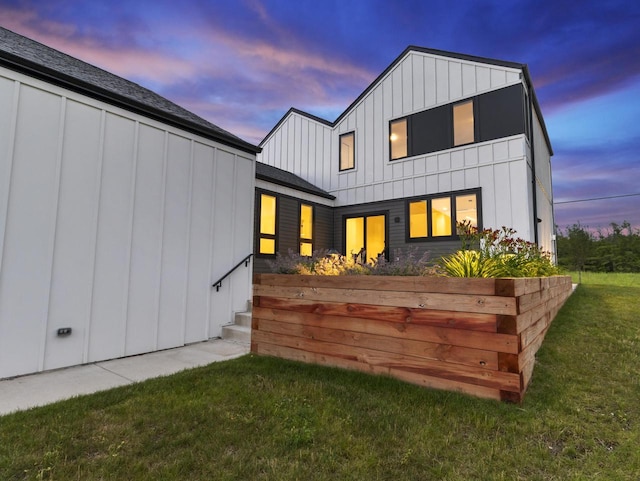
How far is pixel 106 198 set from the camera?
4.35 meters

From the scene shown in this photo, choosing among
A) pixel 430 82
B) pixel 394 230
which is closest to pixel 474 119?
pixel 430 82

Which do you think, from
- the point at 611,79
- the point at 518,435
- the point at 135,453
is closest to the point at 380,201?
the point at 518,435

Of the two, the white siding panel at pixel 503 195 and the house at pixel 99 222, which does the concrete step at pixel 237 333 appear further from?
the white siding panel at pixel 503 195

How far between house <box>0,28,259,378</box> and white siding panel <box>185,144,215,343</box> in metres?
0.02

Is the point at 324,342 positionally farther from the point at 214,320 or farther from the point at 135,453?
the point at 214,320

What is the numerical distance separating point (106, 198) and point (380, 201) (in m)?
7.06

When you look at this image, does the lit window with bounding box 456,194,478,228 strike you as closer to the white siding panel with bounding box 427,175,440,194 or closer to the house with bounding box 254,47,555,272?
the house with bounding box 254,47,555,272

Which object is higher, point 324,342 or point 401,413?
point 324,342

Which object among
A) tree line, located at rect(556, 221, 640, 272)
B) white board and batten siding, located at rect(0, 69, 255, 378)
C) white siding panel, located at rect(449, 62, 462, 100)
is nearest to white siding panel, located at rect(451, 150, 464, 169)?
white siding panel, located at rect(449, 62, 462, 100)

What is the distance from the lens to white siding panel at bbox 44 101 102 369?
3.88 meters

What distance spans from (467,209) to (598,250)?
23.5m

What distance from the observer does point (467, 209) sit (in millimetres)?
8211

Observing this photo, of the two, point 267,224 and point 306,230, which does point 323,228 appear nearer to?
point 306,230

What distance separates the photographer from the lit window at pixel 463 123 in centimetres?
837
